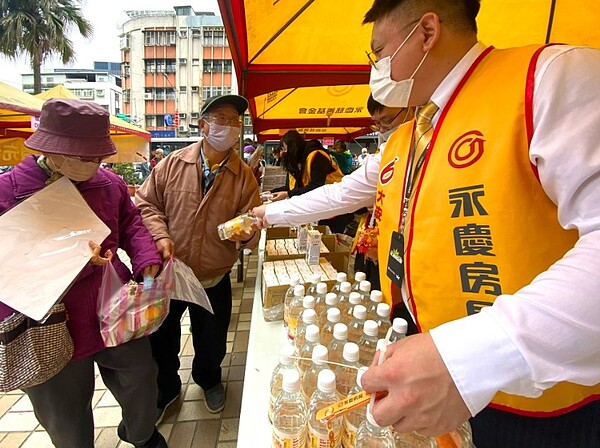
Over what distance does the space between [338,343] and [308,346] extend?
10 cm

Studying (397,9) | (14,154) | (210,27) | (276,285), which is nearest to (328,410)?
(276,285)

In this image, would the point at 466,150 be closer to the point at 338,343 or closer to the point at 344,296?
the point at 338,343

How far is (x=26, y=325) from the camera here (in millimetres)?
1182

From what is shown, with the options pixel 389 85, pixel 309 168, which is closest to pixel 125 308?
pixel 389 85

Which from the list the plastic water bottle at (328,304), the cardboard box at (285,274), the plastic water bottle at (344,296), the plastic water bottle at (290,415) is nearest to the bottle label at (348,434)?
the plastic water bottle at (290,415)

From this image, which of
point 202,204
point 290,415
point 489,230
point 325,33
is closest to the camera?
point 489,230

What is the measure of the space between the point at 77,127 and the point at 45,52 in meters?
16.0

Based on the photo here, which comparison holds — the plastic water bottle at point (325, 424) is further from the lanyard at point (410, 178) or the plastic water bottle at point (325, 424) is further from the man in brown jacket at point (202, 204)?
the man in brown jacket at point (202, 204)

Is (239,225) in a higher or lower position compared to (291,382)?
higher

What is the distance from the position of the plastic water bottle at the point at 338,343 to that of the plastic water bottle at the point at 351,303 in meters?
0.21

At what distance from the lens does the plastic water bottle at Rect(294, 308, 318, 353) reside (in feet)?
3.71

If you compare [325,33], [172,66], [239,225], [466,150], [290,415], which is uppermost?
[172,66]

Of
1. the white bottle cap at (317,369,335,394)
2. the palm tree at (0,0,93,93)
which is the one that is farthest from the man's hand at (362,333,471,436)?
the palm tree at (0,0,93,93)

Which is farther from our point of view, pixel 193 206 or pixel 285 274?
pixel 193 206
